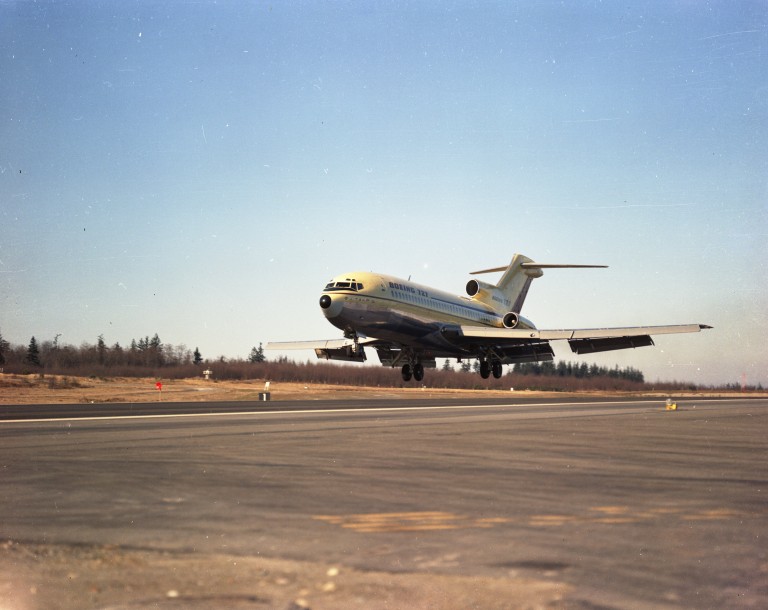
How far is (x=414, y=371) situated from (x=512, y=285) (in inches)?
806

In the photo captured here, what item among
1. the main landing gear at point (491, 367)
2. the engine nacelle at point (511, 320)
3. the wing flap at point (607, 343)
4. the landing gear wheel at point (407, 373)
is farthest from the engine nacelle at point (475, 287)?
the wing flap at point (607, 343)

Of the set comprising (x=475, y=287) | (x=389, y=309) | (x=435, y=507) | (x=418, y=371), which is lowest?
(x=435, y=507)

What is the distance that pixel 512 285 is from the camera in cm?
6994

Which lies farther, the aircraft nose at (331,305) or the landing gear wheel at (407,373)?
the landing gear wheel at (407,373)

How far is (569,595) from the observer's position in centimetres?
533

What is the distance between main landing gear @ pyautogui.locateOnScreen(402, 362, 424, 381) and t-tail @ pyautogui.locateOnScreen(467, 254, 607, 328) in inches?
433

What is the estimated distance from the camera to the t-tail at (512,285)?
205 feet

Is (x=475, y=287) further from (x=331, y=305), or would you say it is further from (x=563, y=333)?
(x=331, y=305)

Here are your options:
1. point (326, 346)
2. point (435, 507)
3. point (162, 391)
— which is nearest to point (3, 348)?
point (162, 391)

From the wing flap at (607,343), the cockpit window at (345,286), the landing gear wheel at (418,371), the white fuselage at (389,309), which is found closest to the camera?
the white fuselage at (389,309)

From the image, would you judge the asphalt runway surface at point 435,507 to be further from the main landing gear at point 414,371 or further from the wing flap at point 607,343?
the main landing gear at point 414,371

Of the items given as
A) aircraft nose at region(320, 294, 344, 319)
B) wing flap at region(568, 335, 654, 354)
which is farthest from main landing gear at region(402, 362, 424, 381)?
aircraft nose at region(320, 294, 344, 319)

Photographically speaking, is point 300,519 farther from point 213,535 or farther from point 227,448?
point 227,448

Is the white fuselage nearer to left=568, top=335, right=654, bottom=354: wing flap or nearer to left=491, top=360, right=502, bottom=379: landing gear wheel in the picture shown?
left=491, top=360, right=502, bottom=379: landing gear wheel
